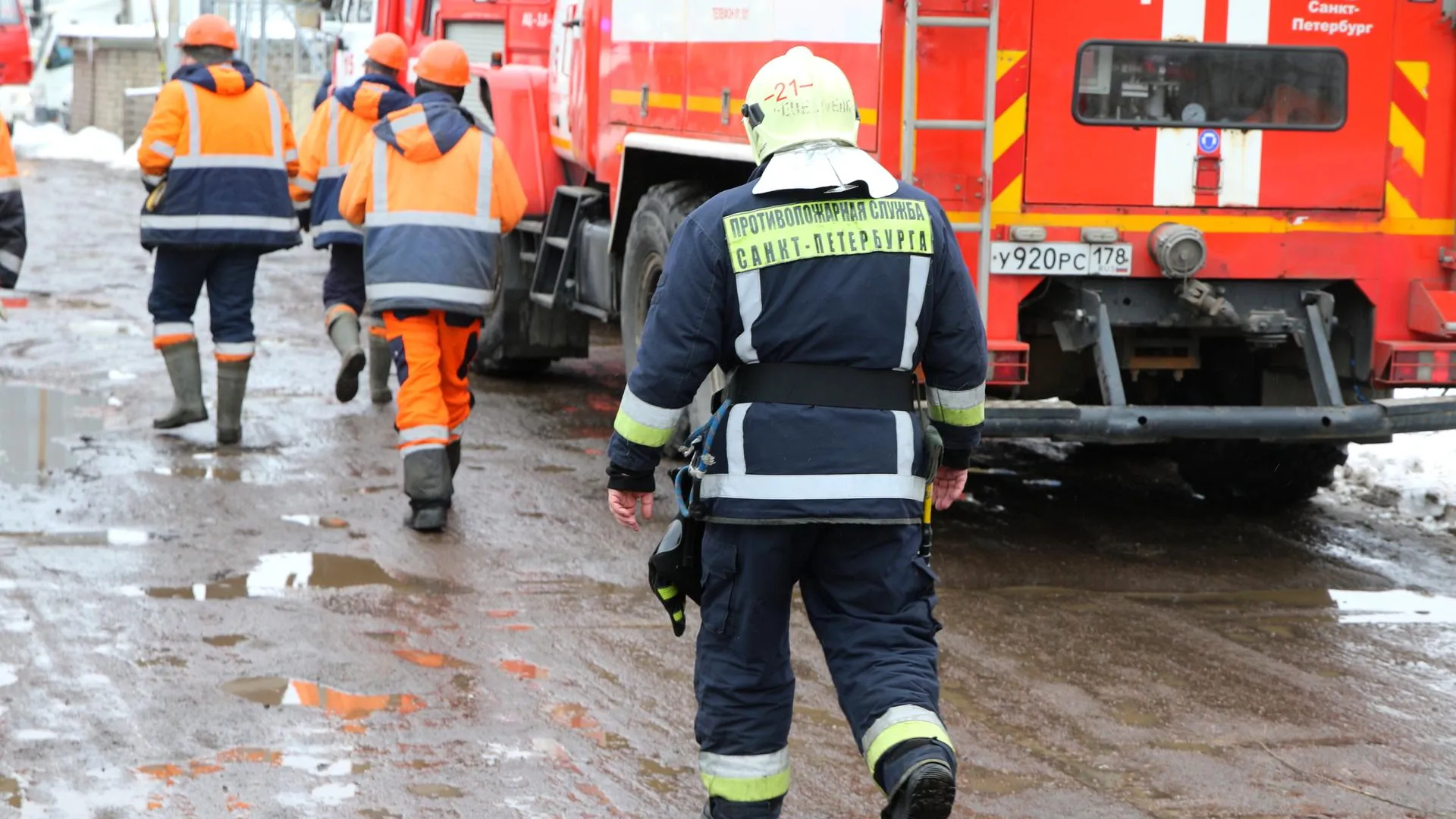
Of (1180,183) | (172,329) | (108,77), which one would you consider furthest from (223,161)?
(108,77)

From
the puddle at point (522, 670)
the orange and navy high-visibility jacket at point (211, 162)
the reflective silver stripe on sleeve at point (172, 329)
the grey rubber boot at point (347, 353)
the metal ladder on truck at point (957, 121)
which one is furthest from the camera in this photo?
the grey rubber boot at point (347, 353)

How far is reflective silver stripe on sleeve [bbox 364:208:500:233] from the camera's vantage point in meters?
6.92

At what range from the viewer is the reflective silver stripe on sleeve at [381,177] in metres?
6.94

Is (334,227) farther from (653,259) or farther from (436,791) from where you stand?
(436,791)

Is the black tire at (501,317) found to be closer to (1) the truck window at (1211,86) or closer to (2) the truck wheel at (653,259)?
(2) the truck wheel at (653,259)

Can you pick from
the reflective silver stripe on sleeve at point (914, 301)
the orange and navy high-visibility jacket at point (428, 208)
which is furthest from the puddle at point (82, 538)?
the reflective silver stripe on sleeve at point (914, 301)

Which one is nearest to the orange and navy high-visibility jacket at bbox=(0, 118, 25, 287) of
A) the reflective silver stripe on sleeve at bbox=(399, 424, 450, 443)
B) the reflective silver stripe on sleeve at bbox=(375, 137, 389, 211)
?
the reflective silver stripe on sleeve at bbox=(375, 137, 389, 211)

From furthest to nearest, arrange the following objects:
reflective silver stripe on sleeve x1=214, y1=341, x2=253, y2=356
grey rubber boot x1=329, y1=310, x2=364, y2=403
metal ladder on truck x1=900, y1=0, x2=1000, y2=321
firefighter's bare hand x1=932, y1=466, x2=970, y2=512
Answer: grey rubber boot x1=329, y1=310, x2=364, y2=403, reflective silver stripe on sleeve x1=214, y1=341, x2=253, y2=356, metal ladder on truck x1=900, y1=0, x2=1000, y2=321, firefighter's bare hand x1=932, y1=466, x2=970, y2=512

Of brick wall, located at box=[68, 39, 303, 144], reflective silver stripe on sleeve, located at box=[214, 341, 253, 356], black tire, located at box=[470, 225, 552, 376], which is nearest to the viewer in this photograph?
reflective silver stripe on sleeve, located at box=[214, 341, 253, 356]

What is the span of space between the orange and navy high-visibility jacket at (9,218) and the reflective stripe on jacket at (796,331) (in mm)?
4033

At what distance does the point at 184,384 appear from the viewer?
8547mm

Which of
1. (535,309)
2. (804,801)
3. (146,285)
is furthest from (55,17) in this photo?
(804,801)

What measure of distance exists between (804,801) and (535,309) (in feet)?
20.2

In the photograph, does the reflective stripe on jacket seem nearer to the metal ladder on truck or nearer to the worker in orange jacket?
the metal ladder on truck
